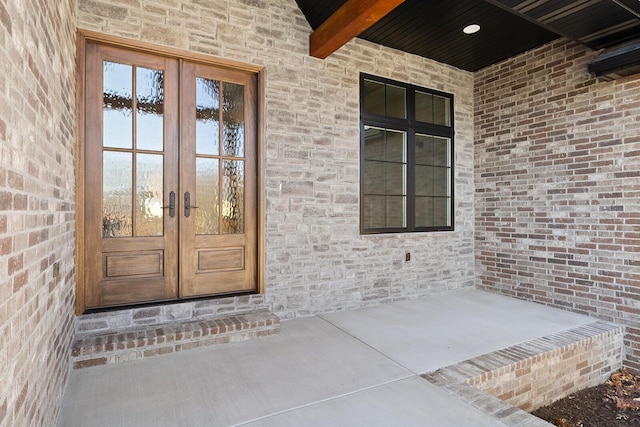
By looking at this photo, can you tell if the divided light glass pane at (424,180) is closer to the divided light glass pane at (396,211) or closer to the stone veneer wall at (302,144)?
the divided light glass pane at (396,211)

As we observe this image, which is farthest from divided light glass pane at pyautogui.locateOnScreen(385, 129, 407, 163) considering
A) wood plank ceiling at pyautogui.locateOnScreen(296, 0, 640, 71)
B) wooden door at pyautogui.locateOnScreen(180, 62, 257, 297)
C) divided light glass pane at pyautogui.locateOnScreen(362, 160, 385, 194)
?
wooden door at pyautogui.locateOnScreen(180, 62, 257, 297)

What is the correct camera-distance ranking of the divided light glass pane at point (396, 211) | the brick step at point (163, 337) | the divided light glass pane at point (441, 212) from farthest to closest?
the divided light glass pane at point (441, 212)
the divided light glass pane at point (396, 211)
the brick step at point (163, 337)

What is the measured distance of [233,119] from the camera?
3.63 m

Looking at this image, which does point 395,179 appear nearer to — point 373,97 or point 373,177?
point 373,177

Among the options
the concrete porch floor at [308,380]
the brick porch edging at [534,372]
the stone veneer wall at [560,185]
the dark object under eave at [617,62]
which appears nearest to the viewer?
the concrete porch floor at [308,380]

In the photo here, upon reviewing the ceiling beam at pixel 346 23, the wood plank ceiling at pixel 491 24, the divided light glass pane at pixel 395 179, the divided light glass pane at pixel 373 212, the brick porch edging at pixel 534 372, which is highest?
the wood plank ceiling at pixel 491 24

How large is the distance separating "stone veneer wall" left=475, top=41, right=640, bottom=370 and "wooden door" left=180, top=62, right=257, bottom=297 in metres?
3.64

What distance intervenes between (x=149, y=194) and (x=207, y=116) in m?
0.97

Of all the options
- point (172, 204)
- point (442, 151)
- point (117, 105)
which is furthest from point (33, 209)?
point (442, 151)

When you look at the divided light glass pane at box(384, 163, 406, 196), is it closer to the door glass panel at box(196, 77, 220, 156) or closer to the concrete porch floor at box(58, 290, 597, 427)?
the concrete porch floor at box(58, 290, 597, 427)

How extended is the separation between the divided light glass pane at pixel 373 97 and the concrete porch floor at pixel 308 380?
8.78 feet

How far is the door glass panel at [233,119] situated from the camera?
11.7 feet

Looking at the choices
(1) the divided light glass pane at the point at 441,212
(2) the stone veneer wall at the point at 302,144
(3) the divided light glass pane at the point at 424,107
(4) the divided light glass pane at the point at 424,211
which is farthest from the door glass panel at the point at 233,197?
(1) the divided light glass pane at the point at 441,212

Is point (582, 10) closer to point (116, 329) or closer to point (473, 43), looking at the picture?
point (473, 43)
